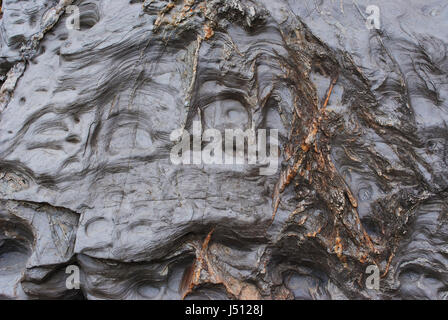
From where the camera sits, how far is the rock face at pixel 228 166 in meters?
3.03

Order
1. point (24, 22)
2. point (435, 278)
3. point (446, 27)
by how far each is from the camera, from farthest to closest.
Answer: point (24, 22)
point (446, 27)
point (435, 278)

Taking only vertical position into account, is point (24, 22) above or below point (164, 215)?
above

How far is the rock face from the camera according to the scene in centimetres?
303

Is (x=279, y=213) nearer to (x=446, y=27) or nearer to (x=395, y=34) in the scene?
(x=395, y=34)

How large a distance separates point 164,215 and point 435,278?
6.34 feet

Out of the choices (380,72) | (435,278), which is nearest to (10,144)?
(380,72)

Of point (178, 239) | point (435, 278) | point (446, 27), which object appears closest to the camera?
point (178, 239)

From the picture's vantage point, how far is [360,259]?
3102 millimetres

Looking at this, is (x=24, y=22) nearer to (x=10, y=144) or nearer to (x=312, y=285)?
(x=10, y=144)

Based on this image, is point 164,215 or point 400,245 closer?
point 164,215

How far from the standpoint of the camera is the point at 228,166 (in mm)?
3141

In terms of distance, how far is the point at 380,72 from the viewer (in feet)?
10.6

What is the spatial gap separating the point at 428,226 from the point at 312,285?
0.91 m

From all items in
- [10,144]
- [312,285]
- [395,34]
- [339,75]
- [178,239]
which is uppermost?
[395,34]
